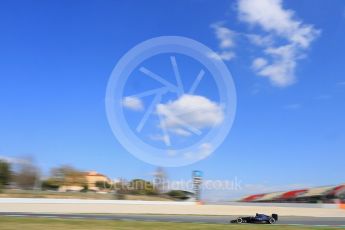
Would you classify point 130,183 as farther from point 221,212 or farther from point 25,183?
point 221,212

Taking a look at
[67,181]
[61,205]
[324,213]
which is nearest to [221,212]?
[324,213]

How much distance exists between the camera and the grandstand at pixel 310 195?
67.8m

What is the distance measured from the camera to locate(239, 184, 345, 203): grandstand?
67812 mm

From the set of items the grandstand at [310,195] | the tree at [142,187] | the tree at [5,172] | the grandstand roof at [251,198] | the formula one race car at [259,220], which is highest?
the tree at [5,172]

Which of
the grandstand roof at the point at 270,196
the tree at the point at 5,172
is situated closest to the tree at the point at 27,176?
the tree at the point at 5,172

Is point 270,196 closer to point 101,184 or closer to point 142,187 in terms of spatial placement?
point 142,187

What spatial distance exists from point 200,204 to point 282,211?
1108cm

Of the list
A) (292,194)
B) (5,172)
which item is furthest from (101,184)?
(292,194)

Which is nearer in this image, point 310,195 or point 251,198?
point 310,195

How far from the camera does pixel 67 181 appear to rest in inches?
4579

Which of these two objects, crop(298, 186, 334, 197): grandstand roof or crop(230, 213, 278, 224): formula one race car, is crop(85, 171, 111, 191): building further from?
crop(230, 213, 278, 224): formula one race car

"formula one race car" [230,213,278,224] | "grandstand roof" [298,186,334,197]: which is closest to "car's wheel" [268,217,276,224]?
"formula one race car" [230,213,278,224]

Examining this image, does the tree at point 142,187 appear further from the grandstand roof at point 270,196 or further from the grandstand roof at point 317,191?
the grandstand roof at point 317,191

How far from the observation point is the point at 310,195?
72.6m
